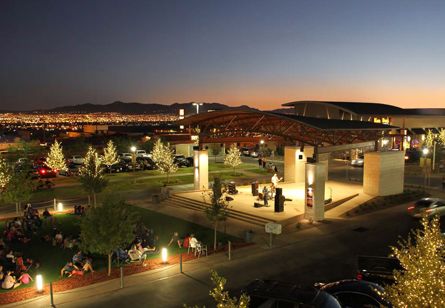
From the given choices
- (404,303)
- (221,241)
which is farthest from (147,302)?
(404,303)

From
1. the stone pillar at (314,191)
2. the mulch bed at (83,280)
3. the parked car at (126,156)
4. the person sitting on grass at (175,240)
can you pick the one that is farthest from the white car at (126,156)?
the mulch bed at (83,280)

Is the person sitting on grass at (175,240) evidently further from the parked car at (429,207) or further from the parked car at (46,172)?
the parked car at (46,172)

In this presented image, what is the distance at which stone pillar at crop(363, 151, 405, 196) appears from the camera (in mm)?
29859

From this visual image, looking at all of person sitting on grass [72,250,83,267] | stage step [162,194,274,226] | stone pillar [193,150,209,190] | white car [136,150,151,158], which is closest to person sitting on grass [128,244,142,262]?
person sitting on grass [72,250,83,267]

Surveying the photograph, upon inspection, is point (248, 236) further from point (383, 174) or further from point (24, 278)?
point (383, 174)

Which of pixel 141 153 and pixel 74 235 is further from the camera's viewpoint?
pixel 141 153

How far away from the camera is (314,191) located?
75.6 feet

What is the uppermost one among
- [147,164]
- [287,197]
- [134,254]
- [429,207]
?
[147,164]

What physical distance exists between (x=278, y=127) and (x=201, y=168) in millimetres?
6852

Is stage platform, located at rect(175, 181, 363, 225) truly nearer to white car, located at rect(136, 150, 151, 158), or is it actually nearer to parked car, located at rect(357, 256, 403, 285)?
parked car, located at rect(357, 256, 403, 285)

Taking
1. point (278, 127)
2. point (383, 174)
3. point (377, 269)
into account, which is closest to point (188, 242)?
point (377, 269)

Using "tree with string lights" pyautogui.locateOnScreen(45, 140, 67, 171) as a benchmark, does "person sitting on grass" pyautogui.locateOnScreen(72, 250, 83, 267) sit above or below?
below

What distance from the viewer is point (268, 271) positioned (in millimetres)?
15898

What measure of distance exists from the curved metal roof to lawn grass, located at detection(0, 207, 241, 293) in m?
8.16
